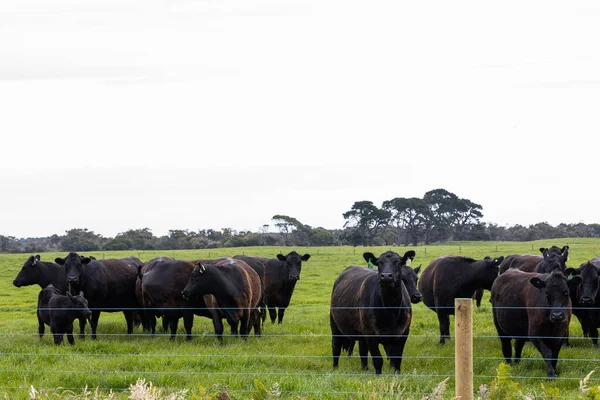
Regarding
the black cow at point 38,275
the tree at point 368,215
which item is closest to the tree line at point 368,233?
the tree at point 368,215

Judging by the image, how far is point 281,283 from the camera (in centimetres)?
1994

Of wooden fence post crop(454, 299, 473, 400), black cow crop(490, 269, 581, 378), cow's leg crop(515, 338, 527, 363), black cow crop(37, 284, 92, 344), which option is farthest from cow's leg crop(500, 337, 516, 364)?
black cow crop(37, 284, 92, 344)

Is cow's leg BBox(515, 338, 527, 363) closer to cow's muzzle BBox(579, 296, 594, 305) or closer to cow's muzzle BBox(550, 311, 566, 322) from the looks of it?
cow's muzzle BBox(579, 296, 594, 305)

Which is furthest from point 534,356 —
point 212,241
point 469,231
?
point 469,231

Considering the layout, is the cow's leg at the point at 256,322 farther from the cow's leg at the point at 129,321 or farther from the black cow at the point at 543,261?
the black cow at the point at 543,261

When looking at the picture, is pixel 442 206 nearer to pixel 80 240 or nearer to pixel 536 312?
pixel 80 240

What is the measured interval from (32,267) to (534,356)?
12.8m

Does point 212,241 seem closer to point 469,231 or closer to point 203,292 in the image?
point 469,231

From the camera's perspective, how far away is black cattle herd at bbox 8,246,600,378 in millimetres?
10742

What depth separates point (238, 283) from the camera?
50.6 ft

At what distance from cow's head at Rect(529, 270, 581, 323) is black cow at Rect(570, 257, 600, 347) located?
225 cm

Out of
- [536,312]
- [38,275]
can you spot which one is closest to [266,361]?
[536,312]

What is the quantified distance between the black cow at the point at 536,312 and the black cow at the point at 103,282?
8.31 metres

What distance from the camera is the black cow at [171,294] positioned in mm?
15500
